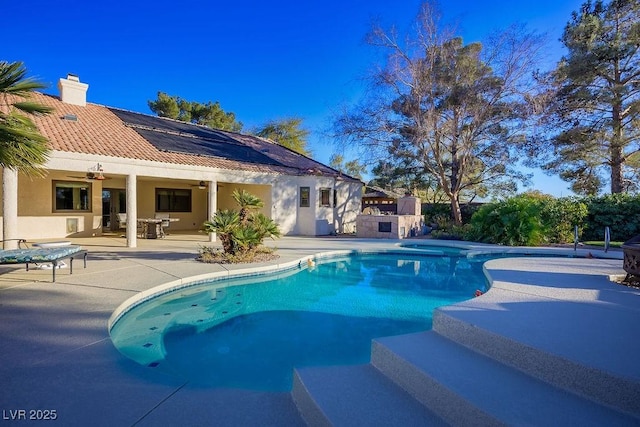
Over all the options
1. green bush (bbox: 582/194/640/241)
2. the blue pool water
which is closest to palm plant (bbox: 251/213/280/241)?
the blue pool water

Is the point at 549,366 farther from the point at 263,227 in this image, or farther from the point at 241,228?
the point at 263,227

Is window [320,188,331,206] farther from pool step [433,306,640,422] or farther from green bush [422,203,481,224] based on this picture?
pool step [433,306,640,422]

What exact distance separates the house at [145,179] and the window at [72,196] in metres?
0.04

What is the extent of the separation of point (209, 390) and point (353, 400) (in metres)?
1.48

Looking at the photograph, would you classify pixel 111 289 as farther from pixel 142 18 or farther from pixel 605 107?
pixel 605 107

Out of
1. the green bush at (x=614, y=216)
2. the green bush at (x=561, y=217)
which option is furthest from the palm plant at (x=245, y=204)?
the green bush at (x=614, y=216)

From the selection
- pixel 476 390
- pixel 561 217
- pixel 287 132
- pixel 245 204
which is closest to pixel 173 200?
pixel 245 204

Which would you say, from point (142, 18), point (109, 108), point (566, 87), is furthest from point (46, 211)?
point (566, 87)

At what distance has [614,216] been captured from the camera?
54.4ft

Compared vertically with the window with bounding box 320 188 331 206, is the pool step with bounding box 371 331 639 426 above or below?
below

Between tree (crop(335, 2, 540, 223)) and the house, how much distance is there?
4.18 metres

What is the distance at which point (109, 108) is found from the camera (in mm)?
18938

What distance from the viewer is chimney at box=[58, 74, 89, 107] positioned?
54.4 ft

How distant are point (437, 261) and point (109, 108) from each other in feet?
61.8
